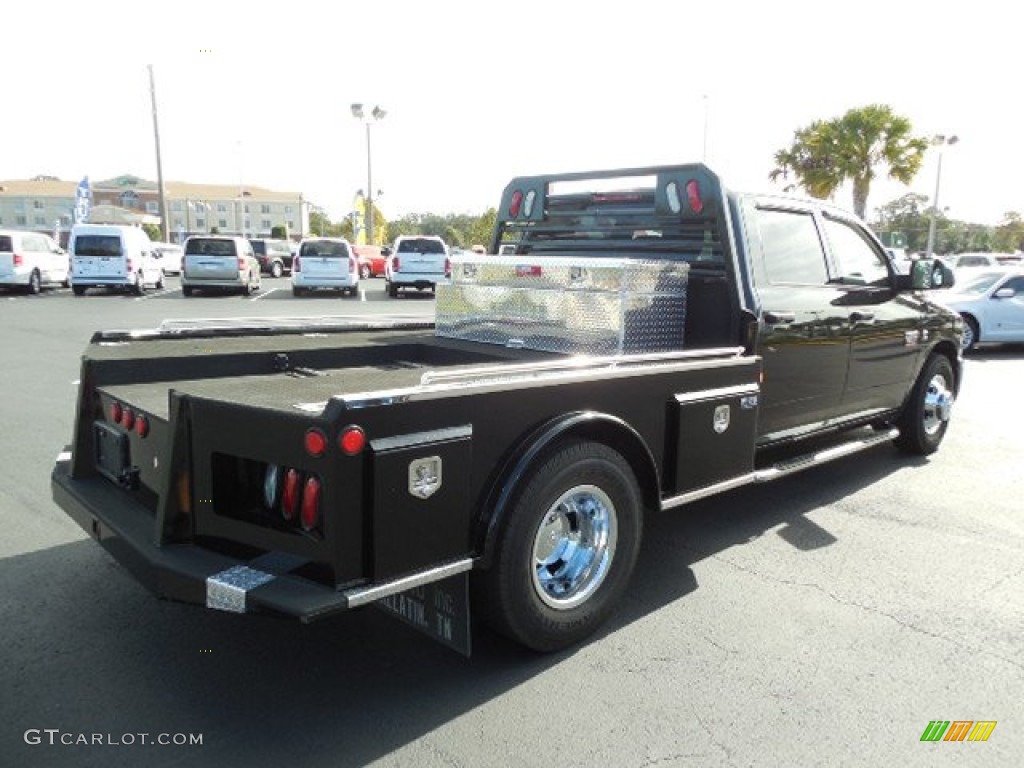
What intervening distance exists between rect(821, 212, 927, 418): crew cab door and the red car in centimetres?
3329

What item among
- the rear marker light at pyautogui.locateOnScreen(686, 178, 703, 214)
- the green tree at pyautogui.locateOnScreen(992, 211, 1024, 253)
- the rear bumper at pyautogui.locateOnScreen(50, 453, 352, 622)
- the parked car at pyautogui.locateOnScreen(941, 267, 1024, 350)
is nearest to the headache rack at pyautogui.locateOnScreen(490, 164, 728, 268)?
the rear marker light at pyautogui.locateOnScreen(686, 178, 703, 214)

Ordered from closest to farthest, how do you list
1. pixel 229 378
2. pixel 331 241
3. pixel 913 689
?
pixel 913 689 < pixel 229 378 < pixel 331 241

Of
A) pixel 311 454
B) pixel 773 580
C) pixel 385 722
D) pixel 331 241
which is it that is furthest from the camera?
pixel 331 241

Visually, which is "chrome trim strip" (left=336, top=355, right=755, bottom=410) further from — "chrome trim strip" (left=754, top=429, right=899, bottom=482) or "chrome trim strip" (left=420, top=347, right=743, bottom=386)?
"chrome trim strip" (left=754, top=429, right=899, bottom=482)

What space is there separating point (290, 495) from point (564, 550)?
1237mm

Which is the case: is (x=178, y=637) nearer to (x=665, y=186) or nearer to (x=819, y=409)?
(x=665, y=186)

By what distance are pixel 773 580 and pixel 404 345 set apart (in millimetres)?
2305

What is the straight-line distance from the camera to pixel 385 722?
110 inches

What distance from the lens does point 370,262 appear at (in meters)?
38.5

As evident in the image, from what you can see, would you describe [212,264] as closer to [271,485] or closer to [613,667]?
[271,485]

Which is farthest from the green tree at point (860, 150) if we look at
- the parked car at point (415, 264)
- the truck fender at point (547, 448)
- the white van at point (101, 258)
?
the truck fender at point (547, 448)

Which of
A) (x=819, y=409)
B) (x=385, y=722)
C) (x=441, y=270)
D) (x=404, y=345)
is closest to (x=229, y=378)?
(x=404, y=345)

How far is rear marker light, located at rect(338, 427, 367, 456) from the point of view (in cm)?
245

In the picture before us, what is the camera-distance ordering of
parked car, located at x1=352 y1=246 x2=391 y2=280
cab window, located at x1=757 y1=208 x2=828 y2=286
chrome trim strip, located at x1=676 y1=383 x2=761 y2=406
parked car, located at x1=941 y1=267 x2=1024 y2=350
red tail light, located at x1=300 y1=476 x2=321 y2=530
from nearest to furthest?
1. red tail light, located at x1=300 y1=476 x2=321 y2=530
2. chrome trim strip, located at x1=676 y1=383 x2=761 y2=406
3. cab window, located at x1=757 y1=208 x2=828 y2=286
4. parked car, located at x1=941 y1=267 x2=1024 y2=350
5. parked car, located at x1=352 y1=246 x2=391 y2=280
